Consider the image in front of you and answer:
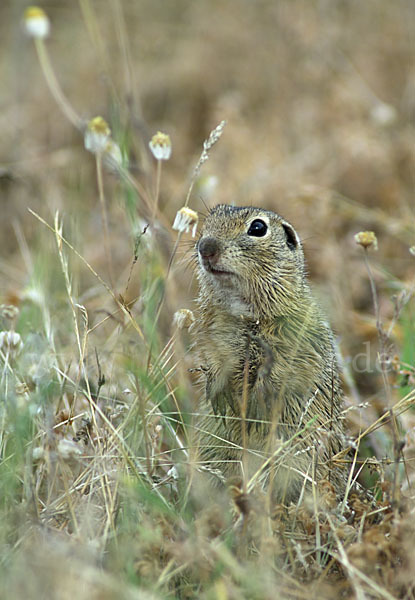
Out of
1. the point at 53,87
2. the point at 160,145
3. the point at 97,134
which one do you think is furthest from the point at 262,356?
the point at 53,87

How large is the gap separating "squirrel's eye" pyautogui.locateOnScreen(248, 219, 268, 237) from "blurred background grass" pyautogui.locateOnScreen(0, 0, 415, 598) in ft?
1.72

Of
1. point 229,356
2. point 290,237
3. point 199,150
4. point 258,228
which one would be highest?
point 258,228

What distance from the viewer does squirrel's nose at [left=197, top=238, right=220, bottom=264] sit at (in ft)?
11.3

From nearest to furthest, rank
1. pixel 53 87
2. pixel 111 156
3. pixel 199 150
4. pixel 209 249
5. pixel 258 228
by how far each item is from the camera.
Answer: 1. pixel 209 249
2. pixel 258 228
3. pixel 111 156
4. pixel 53 87
5. pixel 199 150

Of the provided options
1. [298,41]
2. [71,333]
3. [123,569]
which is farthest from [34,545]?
[298,41]

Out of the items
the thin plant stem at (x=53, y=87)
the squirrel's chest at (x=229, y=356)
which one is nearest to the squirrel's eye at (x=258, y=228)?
the squirrel's chest at (x=229, y=356)

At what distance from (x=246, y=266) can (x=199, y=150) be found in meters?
4.65

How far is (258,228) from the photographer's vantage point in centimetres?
371

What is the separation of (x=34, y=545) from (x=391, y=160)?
5460 mm

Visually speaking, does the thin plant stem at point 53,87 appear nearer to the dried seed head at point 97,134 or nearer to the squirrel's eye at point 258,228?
the dried seed head at point 97,134

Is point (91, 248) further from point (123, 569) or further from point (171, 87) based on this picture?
point (123, 569)

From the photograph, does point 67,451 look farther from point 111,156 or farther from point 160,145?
point 111,156

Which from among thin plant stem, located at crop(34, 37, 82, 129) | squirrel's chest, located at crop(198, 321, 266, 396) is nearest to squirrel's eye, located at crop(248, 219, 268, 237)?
squirrel's chest, located at crop(198, 321, 266, 396)

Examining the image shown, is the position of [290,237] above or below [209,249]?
below
